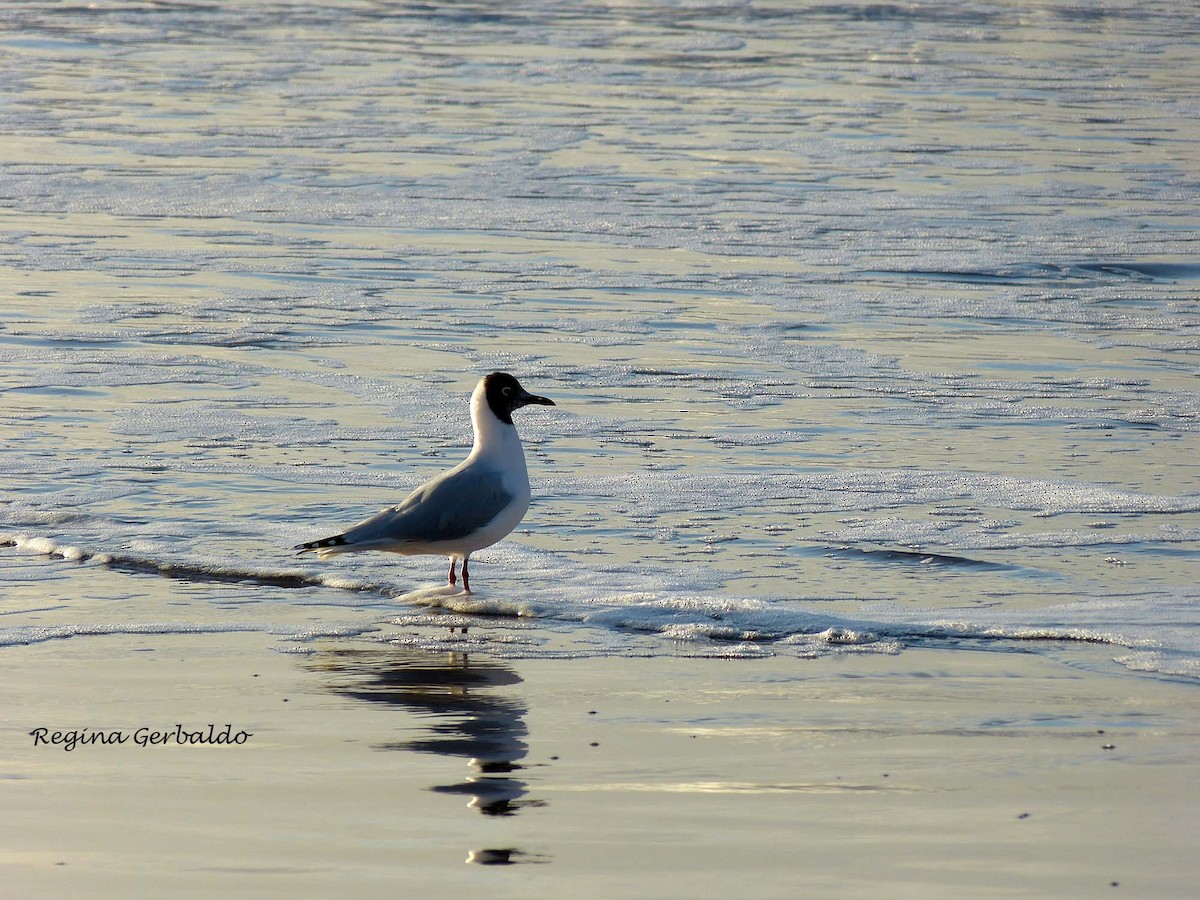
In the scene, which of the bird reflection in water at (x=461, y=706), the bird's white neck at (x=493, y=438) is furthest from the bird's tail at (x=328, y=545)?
the bird reflection in water at (x=461, y=706)

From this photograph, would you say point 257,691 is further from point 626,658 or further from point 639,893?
point 639,893

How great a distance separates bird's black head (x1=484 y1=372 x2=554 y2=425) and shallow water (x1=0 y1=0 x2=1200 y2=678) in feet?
1.89

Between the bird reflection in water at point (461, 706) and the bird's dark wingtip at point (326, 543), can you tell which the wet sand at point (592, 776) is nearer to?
the bird reflection in water at point (461, 706)

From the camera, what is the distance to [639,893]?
3.72 meters

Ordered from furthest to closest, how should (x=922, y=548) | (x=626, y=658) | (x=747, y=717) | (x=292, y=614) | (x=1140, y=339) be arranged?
(x=1140, y=339)
(x=922, y=548)
(x=292, y=614)
(x=626, y=658)
(x=747, y=717)

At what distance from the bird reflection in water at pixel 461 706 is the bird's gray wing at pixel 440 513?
0.94 m

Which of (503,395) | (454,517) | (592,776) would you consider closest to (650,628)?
(454,517)

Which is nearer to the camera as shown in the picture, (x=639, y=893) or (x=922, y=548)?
(x=639, y=893)

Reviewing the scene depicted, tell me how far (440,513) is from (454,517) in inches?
2.1

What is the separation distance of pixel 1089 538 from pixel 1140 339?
458cm

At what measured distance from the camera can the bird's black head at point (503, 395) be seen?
721cm

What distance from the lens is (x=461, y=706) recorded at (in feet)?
16.7

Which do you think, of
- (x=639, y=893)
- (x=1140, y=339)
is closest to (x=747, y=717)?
(x=639, y=893)

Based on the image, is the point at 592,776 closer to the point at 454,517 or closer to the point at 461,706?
the point at 461,706
